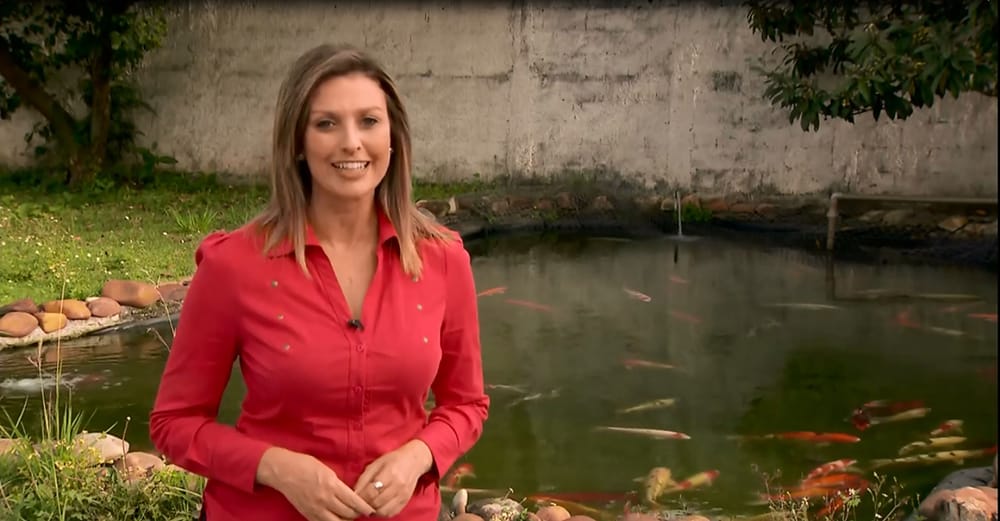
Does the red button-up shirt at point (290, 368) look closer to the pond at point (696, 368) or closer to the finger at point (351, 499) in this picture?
the finger at point (351, 499)

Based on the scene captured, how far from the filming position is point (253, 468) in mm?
1374

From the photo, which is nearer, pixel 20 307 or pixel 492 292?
pixel 20 307

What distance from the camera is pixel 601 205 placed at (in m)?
8.86

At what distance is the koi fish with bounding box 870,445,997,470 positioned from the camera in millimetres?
3975

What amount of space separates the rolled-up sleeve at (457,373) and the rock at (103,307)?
164 inches

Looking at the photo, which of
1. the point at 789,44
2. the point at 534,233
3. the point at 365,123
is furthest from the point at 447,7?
the point at 365,123

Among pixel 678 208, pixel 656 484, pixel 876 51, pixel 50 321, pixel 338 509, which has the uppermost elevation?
pixel 876 51

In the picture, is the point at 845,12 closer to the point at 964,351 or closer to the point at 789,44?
the point at 789,44

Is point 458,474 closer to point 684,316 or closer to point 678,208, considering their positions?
point 684,316

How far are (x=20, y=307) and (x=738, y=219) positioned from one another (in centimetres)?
529

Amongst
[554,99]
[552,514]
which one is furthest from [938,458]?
[554,99]

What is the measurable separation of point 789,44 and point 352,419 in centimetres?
769

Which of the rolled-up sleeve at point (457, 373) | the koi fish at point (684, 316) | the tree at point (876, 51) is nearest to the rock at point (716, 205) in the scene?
the tree at point (876, 51)

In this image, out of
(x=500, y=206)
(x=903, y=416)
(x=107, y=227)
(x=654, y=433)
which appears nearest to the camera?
(x=654, y=433)
